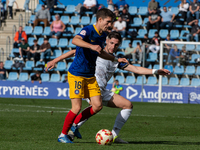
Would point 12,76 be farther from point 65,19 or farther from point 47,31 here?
point 65,19

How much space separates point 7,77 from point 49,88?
11.4 feet

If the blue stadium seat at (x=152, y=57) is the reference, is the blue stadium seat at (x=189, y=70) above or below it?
below

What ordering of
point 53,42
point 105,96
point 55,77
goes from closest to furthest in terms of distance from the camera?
point 105,96 → point 55,77 → point 53,42

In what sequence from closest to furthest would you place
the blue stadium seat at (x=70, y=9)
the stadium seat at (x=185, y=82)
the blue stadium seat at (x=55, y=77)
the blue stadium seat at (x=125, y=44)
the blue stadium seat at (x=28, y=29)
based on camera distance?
the stadium seat at (x=185, y=82) → the blue stadium seat at (x=55, y=77) → the blue stadium seat at (x=125, y=44) → the blue stadium seat at (x=28, y=29) → the blue stadium seat at (x=70, y=9)

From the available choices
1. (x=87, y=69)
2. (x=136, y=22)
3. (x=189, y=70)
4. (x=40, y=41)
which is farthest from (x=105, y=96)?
(x=40, y=41)

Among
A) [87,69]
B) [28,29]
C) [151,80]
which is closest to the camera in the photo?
[87,69]

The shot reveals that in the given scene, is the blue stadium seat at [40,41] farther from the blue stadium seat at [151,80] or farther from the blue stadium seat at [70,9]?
the blue stadium seat at [151,80]

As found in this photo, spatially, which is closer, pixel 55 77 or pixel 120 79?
pixel 120 79

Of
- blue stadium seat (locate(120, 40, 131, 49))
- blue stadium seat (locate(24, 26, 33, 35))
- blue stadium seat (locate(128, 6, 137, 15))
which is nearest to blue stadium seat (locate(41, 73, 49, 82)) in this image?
blue stadium seat (locate(24, 26, 33, 35))

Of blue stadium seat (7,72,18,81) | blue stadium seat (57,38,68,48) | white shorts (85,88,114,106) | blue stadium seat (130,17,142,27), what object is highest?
blue stadium seat (130,17,142,27)

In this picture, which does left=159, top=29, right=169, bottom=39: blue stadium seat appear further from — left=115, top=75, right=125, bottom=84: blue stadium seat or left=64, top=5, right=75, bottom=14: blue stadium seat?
left=64, top=5, right=75, bottom=14: blue stadium seat

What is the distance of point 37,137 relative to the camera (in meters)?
6.46

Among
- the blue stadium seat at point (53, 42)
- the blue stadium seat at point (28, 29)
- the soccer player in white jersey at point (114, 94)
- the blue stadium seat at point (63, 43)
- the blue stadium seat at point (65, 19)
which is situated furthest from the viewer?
the blue stadium seat at point (65, 19)

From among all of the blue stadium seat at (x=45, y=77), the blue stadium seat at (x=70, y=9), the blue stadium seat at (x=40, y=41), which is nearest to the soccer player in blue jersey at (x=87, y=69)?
the blue stadium seat at (x=45, y=77)
